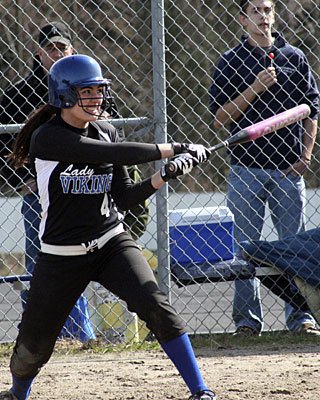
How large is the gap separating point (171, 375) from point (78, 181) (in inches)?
56.8

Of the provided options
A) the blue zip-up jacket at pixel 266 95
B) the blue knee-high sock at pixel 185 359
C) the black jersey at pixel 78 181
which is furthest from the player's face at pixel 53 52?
the blue knee-high sock at pixel 185 359

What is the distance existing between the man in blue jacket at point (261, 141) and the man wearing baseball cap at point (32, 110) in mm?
979

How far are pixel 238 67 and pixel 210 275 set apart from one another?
1.33 metres

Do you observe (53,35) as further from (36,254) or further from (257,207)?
(257,207)

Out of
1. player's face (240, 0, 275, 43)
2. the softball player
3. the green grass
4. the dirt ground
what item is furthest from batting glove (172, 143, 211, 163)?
player's face (240, 0, 275, 43)

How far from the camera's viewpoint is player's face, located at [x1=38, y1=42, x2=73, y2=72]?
628 cm

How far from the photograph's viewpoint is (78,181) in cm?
439

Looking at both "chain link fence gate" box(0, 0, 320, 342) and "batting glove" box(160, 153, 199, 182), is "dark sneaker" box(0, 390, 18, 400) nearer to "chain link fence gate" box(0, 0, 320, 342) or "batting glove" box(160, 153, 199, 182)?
"batting glove" box(160, 153, 199, 182)

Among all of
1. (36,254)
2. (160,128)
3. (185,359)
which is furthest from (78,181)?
(36,254)

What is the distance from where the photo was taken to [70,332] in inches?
251

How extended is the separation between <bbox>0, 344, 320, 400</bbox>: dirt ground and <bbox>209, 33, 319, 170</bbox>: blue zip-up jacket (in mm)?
1207

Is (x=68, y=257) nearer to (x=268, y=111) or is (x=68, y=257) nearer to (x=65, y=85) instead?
(x=65, y=85)

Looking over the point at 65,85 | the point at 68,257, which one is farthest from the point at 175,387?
the point at 65,85

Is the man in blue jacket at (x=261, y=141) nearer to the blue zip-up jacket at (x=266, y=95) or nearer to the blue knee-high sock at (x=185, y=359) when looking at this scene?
the blue zip-up jacket at (x=266, y=95)
